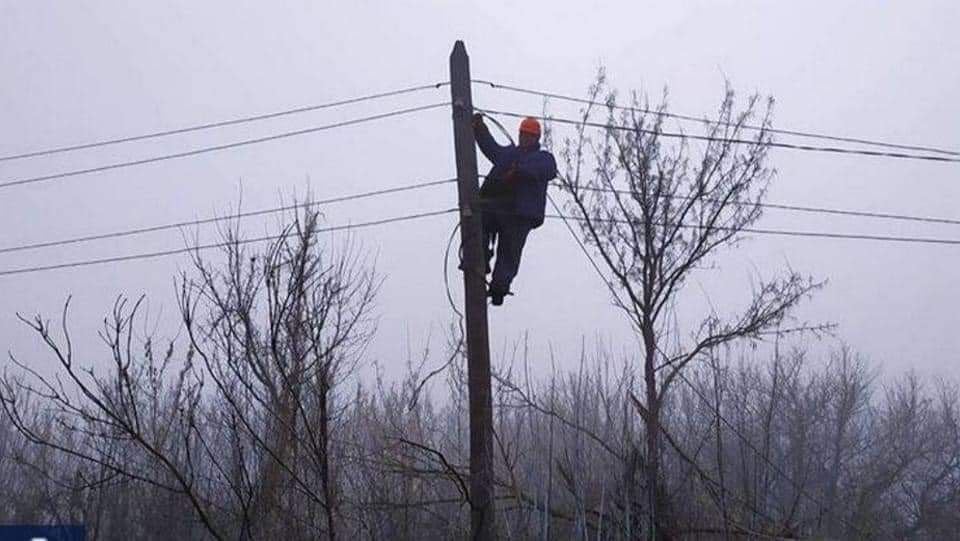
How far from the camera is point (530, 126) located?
945 centimetres

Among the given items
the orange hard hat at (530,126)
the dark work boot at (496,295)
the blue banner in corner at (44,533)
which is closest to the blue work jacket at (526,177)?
the orange hard hat at (530,126)

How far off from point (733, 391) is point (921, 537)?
15.0 m

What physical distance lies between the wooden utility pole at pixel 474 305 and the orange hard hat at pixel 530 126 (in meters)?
0.48

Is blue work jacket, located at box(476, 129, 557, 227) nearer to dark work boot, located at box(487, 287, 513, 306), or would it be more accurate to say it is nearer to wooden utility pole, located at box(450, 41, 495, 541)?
wooden utility pole, located at box(450, 41, 495, 541)

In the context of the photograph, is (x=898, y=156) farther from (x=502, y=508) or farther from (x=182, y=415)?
(x=182, y=415)

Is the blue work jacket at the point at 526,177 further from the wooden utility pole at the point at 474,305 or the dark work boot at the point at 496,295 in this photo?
the dark work boot at the point at 496,295

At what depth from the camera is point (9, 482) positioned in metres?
22.6

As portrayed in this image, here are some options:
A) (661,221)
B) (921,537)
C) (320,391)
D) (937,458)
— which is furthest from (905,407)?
(320,391)

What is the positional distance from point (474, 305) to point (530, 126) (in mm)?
1707

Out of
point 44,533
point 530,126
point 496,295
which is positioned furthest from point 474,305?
point 44,533

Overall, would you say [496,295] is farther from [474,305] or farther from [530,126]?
[530,126]

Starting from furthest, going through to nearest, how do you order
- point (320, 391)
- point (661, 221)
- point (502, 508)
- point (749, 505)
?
point (661, 221), point (502, 508), point (749, 505), point (320, 391)

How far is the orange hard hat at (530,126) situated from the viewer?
9438mm

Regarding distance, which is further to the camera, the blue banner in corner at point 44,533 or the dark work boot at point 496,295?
the dark work boot at point 496,295
